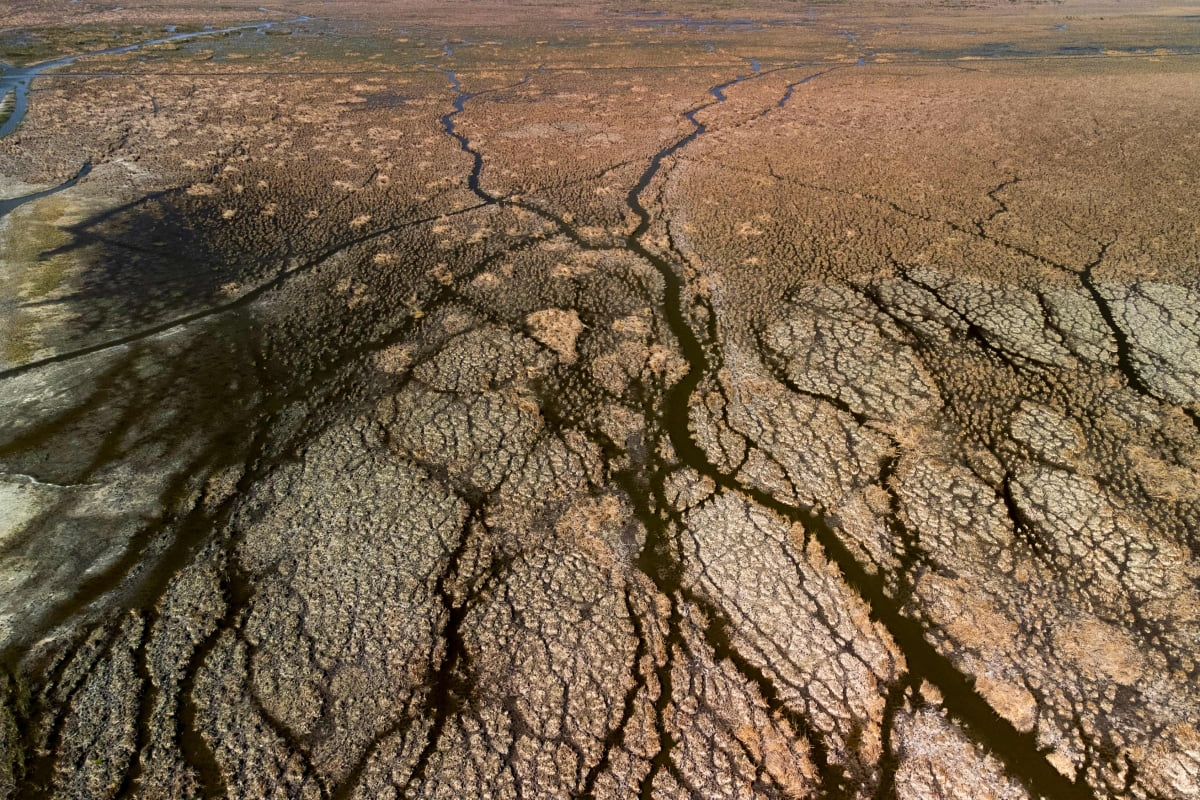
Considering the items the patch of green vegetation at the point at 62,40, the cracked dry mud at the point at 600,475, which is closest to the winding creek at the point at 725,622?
the cracked dry mud at the point at 600,475

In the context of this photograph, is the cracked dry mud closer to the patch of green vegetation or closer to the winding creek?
the winding creek

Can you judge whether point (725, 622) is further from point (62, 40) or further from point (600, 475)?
point (62, 40)

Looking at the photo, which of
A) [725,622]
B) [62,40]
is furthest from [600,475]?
[62,40]

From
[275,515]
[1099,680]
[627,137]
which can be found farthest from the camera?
[627,137]

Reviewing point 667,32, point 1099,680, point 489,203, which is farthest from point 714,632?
point 667,32

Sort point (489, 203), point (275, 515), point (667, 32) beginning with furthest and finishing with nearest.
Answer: point (667, 32), point (489, 203), point (275, 515)

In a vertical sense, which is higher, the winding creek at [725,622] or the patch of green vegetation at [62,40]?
the patch of green vegetation at [62,40]

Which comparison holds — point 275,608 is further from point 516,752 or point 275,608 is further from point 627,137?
point 627,137

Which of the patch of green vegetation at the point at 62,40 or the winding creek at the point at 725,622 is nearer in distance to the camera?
the winding creek at the point at 725,622

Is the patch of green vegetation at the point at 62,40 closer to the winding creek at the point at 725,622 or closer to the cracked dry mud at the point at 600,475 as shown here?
the cracked dry mud at the point at 600,475
